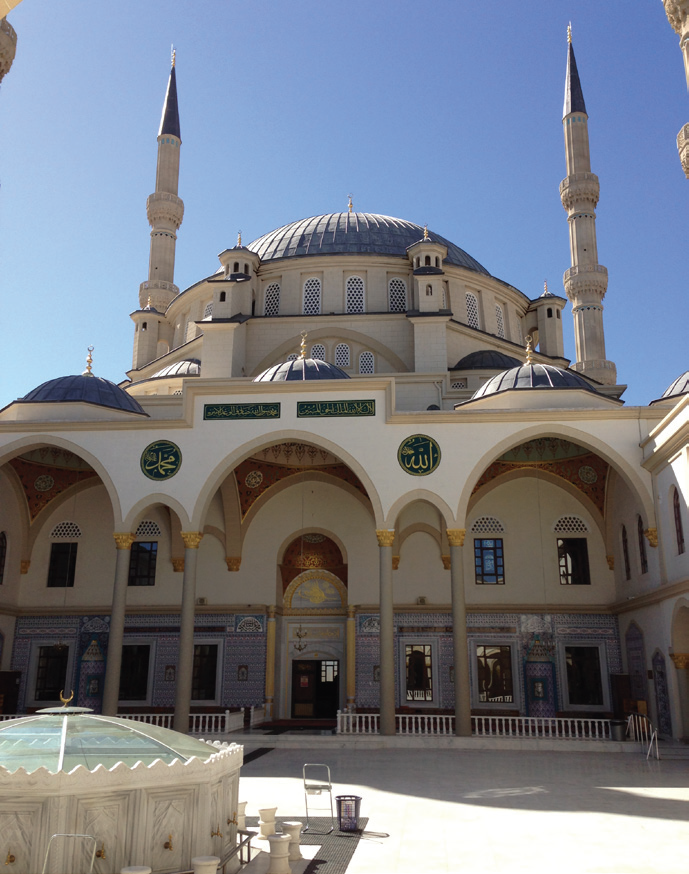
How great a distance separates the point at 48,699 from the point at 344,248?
11.9 meters

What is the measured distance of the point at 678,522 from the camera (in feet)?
36.6

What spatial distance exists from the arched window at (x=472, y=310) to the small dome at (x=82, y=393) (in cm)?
843

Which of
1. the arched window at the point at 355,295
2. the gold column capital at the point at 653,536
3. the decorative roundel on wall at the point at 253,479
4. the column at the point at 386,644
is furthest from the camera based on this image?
the arched window at the point at 355,295

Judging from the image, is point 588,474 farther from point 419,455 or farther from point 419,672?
point 419,672

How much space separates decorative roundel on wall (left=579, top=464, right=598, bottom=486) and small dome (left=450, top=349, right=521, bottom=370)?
342 cm

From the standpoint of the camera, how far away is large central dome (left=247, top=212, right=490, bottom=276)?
64.6ft

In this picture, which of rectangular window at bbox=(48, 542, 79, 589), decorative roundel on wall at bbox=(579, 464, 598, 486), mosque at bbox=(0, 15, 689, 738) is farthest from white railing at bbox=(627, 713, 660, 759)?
rectangular window at bbox=(48, 542, 79, 589)

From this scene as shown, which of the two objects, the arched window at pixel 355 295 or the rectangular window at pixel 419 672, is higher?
the arched window at pixel 355 295

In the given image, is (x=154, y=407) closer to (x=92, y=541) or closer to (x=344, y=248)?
(x=92, y=541)

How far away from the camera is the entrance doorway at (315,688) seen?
594 inches

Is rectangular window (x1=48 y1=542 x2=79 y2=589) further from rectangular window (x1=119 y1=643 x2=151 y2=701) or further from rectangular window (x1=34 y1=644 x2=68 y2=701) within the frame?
rectangular window (x1=119 y1=643 x2=151 y2=701)

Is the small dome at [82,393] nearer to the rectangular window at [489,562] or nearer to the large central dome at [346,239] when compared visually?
the large central dome at [346,239]

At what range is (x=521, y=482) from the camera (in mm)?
15203

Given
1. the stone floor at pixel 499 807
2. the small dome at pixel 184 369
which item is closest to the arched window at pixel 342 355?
the small dome at pixel 184 369
